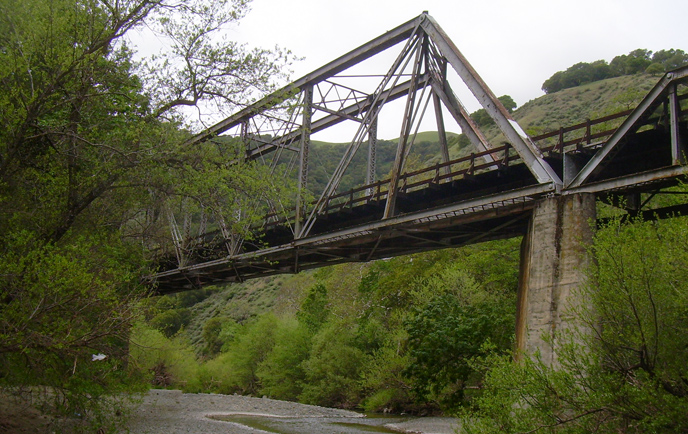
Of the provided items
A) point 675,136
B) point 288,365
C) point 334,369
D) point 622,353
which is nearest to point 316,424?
point 334,369

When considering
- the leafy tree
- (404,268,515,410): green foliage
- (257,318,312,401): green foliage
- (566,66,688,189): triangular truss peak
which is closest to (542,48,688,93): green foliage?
the leafy tree

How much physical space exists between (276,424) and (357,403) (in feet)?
40.4

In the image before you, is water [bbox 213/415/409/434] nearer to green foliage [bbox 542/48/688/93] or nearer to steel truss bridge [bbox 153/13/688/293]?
steel truss bridge [bbox 153/13/688/293]

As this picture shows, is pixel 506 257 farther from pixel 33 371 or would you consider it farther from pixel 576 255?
pixel 33 371

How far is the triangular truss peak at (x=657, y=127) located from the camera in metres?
9.59

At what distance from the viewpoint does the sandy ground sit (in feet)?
67.7

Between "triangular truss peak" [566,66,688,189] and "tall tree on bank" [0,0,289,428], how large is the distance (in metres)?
7.00

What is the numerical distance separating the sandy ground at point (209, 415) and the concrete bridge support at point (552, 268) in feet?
17.1

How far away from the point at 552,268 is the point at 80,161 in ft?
33.1

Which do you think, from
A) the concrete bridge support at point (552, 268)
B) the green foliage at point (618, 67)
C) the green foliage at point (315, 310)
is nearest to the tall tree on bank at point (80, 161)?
the concrete bridge support at point (552, 268)

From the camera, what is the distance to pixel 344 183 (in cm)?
8681

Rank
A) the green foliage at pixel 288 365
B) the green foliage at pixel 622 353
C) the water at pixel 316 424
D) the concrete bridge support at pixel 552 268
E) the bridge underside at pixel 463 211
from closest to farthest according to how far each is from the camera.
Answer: the green foliage at pixel 622 353
the concrete bridge support at pixel 552 268
the bridge underside at pixel 463 211
the water at pixel 316 424
the green foliage at pixel 288 365

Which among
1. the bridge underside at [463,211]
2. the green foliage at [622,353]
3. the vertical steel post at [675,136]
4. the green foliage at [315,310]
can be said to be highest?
the vertical steel post at [675,136]

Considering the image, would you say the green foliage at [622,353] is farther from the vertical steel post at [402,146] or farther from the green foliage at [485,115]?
the green foliage at [485,115]
